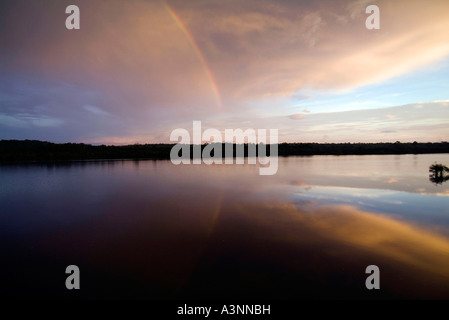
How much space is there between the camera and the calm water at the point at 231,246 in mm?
4578

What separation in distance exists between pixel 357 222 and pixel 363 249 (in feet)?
7.85

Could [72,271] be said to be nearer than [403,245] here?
Yes

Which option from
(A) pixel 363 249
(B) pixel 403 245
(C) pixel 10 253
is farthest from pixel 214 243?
(C) pixel 10 253

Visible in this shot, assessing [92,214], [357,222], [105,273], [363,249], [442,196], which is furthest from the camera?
[442,196]

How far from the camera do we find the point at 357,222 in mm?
8266

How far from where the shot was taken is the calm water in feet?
15.0

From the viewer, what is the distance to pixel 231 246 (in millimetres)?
6469

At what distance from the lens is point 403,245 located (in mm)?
6355

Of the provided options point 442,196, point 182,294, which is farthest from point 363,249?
point 442,196
